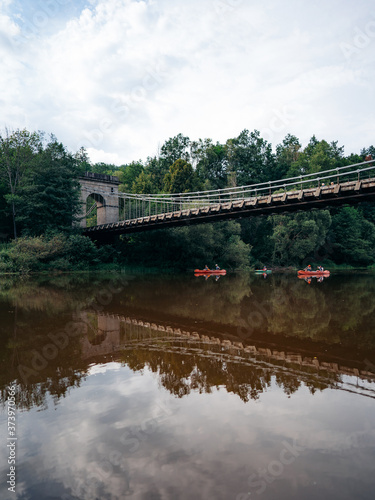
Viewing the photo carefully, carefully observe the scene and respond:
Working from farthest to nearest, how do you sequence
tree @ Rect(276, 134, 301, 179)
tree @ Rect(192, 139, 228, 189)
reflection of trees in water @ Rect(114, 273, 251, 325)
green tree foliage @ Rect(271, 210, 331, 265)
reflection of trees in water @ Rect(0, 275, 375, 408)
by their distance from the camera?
tree @ Rect(276, 134, 301, 179) < tree @ Rect(192, 139, 228, 189) < green tree foliage @ Rect(271, 210, 331, 265) < reflection of trees in water @ Rect(114, 273, 251, 325) < reflection of trees in water @ Rect(0, 275, 375, 408)

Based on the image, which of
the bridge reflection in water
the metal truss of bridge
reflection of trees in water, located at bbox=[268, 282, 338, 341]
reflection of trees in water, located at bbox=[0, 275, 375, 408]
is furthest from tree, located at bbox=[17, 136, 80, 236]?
the bridge reflection in water

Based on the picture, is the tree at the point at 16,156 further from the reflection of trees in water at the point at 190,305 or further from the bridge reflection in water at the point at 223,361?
the bridge reflection in water at the point at 223,361

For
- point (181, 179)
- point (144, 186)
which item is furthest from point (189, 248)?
point (144, 186)

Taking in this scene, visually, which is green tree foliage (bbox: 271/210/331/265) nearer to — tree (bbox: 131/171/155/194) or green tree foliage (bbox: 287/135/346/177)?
green tree foliage (bbox: 287/135/346/177)

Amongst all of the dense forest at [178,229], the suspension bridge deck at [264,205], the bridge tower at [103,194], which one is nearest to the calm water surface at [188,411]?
the suspension bridge deck at [264,205]

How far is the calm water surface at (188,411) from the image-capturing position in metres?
2.51

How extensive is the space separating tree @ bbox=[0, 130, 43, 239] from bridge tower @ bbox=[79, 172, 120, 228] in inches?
223

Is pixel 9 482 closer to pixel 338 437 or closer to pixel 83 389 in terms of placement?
pixel 83 389

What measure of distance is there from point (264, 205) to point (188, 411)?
20174mm

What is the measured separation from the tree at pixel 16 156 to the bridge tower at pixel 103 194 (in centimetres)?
566

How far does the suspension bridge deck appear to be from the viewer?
1814cm

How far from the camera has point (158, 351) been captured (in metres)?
5.74

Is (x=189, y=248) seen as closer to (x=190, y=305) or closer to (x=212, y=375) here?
(x=190, y=305)

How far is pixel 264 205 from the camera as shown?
74.6ft
